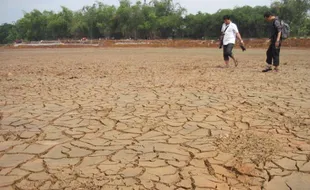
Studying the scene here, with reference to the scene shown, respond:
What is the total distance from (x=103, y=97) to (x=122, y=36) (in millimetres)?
39879

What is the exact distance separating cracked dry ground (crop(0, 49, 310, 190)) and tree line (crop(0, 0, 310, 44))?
28.5m

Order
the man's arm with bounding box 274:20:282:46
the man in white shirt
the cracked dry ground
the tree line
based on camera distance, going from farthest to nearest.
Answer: the tree line, the man in white shirt, the man's arm with bounding box 274:20:282:46, the cracked dry ground

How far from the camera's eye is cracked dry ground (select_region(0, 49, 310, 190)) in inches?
89.9

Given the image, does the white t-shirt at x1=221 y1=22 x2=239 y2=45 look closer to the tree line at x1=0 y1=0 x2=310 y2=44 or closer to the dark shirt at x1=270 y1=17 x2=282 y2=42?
the dark shirt at x1=270 y1=17 x2=282 y2=42

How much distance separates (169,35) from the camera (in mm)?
40156

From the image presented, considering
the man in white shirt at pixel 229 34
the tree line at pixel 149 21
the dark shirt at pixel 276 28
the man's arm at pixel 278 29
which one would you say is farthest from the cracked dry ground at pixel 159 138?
the tree line at pixel 149 21

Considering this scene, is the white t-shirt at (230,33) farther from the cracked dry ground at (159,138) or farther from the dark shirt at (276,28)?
the cracked dry ground at (159,138)

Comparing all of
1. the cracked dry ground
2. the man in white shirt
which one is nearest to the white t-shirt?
the man in white shirt

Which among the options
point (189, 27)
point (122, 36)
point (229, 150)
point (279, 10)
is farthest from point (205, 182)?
point (122, 36)

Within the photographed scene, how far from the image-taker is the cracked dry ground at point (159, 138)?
2283 millimetres

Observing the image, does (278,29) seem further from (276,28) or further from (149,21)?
(149,21)

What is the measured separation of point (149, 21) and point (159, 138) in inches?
1547

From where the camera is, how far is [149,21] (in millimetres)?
41062

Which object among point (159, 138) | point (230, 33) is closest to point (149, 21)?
point (230, 33)
